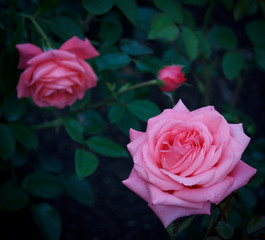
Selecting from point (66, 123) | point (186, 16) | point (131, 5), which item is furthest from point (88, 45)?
point (186, 16)

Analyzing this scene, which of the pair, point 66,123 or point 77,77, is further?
point 66,123

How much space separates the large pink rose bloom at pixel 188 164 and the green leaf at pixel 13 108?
662mm

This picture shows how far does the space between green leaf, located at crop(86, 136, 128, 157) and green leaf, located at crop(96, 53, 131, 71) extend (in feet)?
0.81

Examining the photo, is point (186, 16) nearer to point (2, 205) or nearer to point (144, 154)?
point (144, 154)

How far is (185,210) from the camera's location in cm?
51

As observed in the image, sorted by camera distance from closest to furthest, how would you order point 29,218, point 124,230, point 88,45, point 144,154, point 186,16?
point 144,154 < point 88,45 < point 186,16 < point 29,218 < point 124,230

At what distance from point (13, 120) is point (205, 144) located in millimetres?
778

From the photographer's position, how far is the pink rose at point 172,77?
0.86 m

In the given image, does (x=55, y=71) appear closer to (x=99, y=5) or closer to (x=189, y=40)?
(x=99, y=5)

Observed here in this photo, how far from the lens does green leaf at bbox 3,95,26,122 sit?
1.05 m

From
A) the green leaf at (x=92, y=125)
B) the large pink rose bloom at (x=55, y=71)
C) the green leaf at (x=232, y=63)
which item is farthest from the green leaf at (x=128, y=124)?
the green leaf at (x=232, y=63)

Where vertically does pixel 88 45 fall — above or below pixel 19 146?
above

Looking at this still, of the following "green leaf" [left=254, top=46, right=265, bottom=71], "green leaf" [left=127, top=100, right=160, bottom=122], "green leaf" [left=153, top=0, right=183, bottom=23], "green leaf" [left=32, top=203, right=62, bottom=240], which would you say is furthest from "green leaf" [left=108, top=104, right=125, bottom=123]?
"green leaf" [left=254, top=46, right=265, bottom=71]

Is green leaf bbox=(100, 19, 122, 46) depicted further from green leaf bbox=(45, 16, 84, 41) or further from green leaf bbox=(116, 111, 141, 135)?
green leaf bbox=(116, 111, 141, 135)
